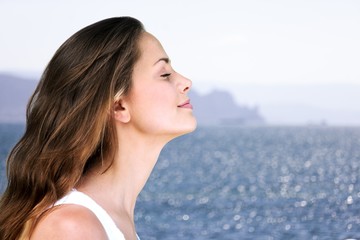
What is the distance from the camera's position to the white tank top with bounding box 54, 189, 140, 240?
1.63 metres

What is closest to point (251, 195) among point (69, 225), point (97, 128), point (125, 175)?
point (125, 175)

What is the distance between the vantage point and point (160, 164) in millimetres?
48500

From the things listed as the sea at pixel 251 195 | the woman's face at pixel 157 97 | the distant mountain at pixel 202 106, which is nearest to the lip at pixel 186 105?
the woman's face at pixel 157 97

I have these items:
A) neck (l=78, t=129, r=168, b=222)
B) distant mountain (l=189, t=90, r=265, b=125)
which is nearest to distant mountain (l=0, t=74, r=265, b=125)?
distant mountain (l=189, t=90, r=265, b=125)

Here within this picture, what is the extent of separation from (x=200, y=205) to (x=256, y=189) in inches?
228

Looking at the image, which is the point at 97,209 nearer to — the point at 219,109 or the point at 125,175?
the point at 125,175

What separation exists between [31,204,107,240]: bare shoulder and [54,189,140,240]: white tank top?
3 centimetres

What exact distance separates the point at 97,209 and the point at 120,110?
24 centimetres

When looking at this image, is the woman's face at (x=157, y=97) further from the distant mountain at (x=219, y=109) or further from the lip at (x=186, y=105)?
the distant mountain at (x=219, y=109)

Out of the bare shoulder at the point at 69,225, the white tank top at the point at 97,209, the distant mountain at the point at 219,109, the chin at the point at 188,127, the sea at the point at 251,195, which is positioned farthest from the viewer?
the distant mountain at the point at 219,109

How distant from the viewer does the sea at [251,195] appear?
77.1 feet

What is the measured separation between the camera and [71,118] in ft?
5.51

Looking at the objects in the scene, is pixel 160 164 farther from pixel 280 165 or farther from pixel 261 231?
pixel 261 231

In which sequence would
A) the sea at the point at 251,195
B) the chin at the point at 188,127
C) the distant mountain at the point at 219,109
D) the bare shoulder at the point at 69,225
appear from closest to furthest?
1. the bare shoulder at the point at 69,225
2. the chin at the point at 188,127
3. the sea at the point at 251,195
4. the distant mountain at the point at 219,109
